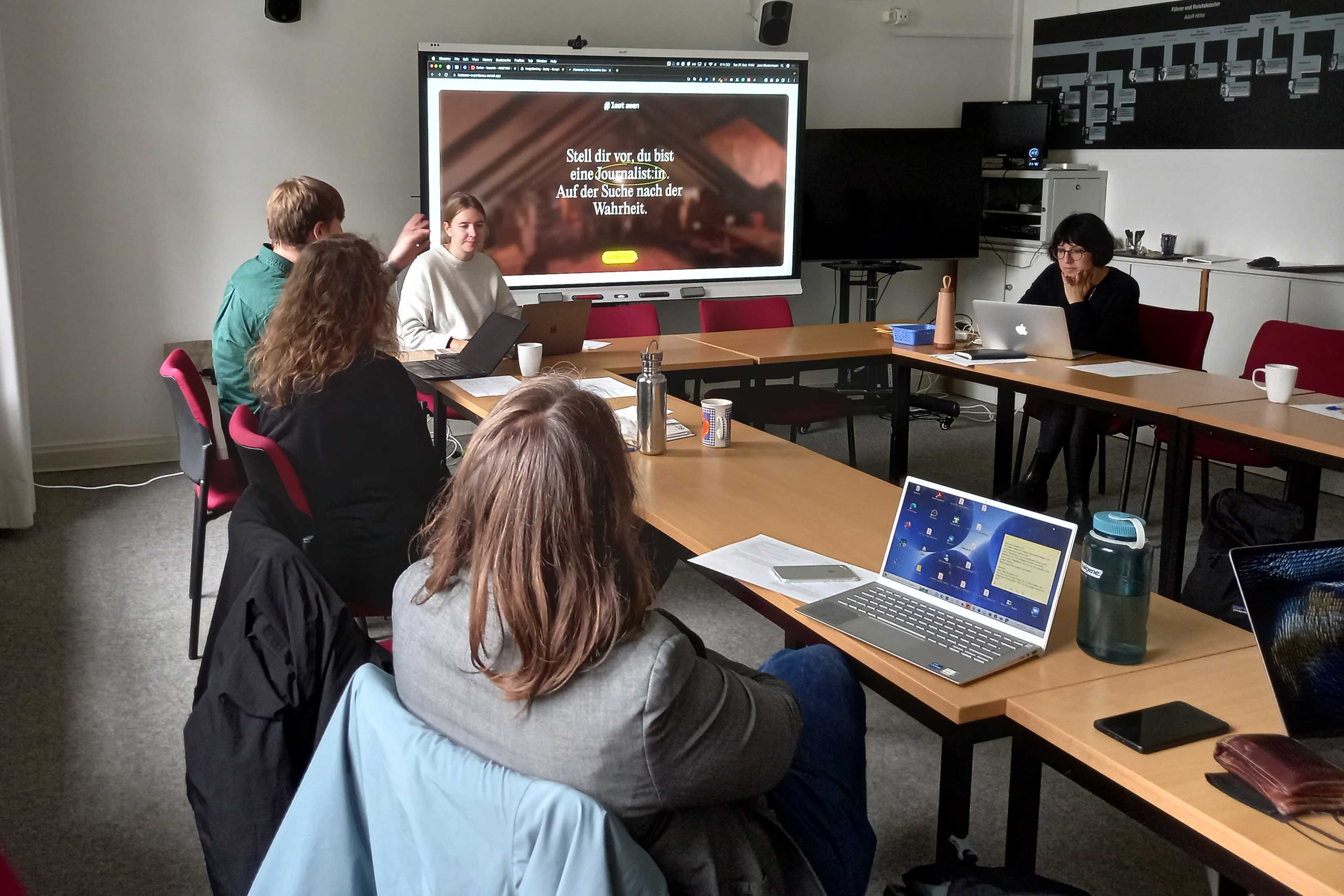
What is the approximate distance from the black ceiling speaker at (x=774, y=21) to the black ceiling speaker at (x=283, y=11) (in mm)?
2274

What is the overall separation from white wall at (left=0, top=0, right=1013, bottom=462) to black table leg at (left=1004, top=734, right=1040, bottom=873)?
453 centimetres

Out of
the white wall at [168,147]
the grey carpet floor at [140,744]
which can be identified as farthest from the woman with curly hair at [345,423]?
the white wall at [168,147]

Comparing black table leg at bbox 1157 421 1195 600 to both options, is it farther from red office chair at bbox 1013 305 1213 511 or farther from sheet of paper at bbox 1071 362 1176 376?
red office chair at bbox 1013 305 1213 511

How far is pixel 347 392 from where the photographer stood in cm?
242

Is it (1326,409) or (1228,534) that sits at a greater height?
(1326,409)

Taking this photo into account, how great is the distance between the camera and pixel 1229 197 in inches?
208

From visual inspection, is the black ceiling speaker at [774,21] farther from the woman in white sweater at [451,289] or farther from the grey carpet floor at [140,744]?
the grey carpet floor at [140,744]

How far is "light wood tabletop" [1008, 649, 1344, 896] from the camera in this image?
1116 millimetres

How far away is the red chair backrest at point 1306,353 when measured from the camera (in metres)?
3.68

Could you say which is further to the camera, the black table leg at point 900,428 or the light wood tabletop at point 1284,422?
the black table leg at point 900,428

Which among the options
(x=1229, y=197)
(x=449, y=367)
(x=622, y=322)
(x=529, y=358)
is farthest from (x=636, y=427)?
(x=1229, y=197)

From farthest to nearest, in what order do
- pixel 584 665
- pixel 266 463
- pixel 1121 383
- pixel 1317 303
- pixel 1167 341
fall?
pixel 1317 303
pixel 1167 341
pixel 1121 383
pixel 266 463
pixel 584 665

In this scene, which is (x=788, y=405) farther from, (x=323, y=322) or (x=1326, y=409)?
(x=323, y=322)

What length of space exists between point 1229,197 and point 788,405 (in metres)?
2.59
